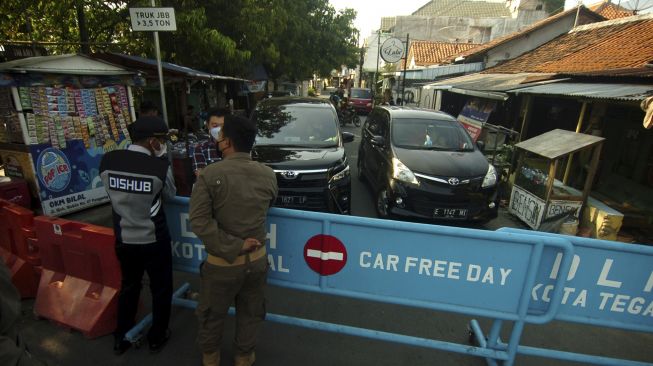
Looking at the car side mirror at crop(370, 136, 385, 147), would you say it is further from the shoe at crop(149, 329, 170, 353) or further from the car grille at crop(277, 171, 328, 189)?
the shoe at crop(149, 329, 170, 353)

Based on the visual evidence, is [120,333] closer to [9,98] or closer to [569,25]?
[9,98]

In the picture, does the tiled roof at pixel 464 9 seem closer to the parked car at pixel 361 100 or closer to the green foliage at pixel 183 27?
the parked car at pixel 361 100

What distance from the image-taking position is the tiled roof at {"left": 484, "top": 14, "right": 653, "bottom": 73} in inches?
334

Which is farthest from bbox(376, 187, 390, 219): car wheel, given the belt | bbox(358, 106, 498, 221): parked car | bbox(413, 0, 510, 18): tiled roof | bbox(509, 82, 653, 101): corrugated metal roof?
bbox(413, 0, 510, 18): tiled roof

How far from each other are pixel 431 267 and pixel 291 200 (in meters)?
2.64

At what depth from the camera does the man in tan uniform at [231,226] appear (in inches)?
81.1

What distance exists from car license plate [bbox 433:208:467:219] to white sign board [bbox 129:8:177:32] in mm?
Result: 4389

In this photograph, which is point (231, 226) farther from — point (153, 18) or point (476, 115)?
point (476, 115)

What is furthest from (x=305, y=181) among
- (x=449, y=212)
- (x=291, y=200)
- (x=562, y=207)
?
(x=562, y=207)

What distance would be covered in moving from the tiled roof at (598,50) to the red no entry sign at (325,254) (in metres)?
8.47

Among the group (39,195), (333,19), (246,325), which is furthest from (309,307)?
(333,19)

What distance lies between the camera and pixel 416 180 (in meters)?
5.01

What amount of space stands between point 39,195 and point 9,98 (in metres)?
1.35

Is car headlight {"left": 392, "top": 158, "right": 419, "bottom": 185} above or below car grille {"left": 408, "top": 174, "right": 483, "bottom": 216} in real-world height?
above
